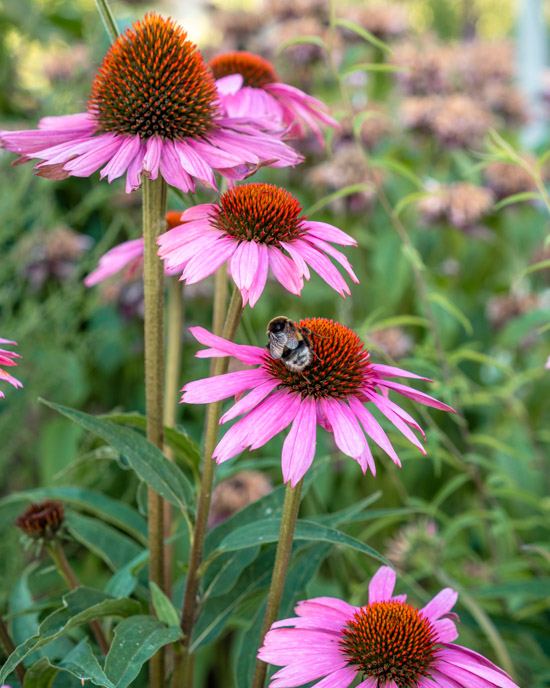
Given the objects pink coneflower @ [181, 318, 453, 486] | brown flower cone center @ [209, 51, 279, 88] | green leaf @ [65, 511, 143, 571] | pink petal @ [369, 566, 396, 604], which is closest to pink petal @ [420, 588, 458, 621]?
pink petal @ [369, 566, 396, 604]

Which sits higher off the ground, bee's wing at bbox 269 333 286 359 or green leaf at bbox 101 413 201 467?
bee's wing at bbox 269 333 286 359

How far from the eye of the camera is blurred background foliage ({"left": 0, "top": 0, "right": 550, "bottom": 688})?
1100 millimetres

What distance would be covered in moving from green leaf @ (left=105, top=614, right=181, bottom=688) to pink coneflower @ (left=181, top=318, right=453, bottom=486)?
0.54 feet

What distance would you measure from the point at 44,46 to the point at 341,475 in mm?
1421

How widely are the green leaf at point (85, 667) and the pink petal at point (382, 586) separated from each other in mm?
215

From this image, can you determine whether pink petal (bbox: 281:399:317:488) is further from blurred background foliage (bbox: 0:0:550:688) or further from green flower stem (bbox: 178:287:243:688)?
blurred background foliage (bbox: 0:0:550:688)

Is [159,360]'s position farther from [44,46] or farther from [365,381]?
[44,46]

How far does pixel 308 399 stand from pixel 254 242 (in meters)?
0.13

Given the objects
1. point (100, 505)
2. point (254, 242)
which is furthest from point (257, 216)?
point (100, 505)

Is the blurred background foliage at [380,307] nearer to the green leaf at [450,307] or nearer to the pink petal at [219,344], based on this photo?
the green leaf at [450,307]

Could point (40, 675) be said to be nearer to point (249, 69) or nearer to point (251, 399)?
point (251, 399)

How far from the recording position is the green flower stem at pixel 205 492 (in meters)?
0.59

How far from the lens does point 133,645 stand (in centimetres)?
56

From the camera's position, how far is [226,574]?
2.33ft
